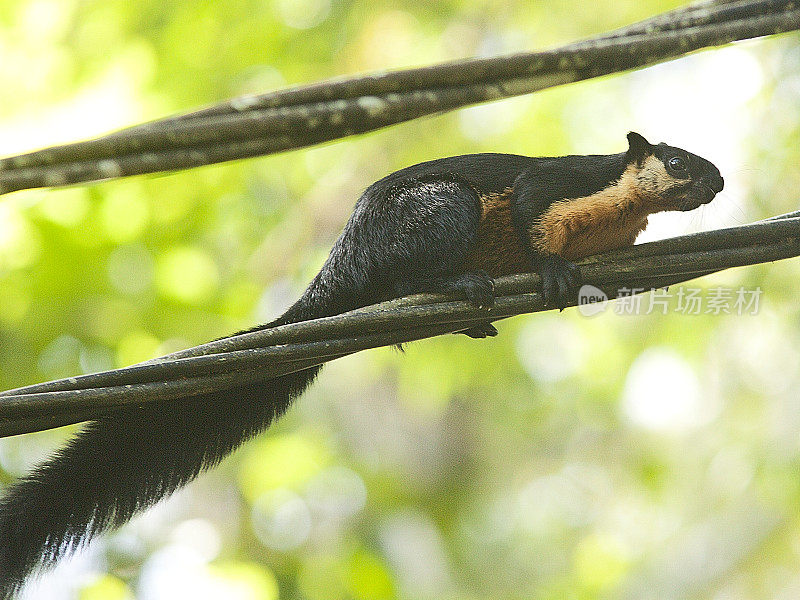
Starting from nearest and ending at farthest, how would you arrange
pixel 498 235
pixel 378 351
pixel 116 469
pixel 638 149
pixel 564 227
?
pixel 116 469
pixel 564 227
pixel 498 235
pixel 638 149
pixel 378 351

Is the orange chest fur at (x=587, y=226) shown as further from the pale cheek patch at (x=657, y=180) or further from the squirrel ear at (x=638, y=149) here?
the squirrel ear at (x=638, y=149)

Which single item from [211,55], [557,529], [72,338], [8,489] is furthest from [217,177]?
[557,529]

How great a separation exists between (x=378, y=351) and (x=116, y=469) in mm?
4642

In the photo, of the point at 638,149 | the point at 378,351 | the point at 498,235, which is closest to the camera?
the point at 498,235

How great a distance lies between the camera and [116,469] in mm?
1969

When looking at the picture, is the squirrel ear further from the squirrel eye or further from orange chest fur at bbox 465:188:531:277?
orange chest fur at bbox 465:188:531:277

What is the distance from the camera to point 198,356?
5.09 feet

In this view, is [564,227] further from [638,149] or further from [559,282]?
[638,149]

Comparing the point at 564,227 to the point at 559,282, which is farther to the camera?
the point at 564,227

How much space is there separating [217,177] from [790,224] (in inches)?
178

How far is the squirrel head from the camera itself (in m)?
2.51

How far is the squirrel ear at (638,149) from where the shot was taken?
257cm

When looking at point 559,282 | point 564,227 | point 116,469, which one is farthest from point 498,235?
point 116,469

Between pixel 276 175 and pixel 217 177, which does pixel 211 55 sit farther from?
pixel 276 175
